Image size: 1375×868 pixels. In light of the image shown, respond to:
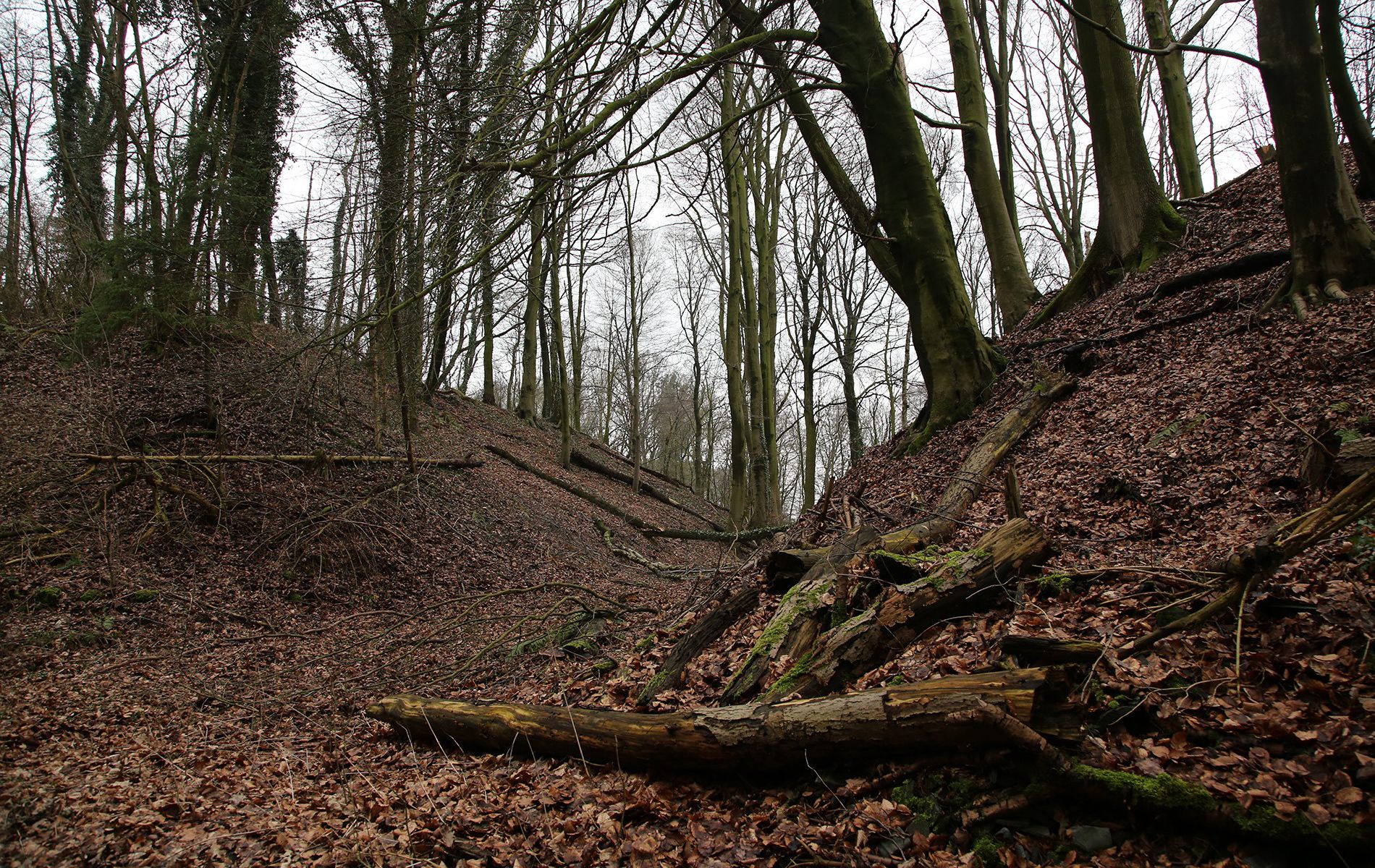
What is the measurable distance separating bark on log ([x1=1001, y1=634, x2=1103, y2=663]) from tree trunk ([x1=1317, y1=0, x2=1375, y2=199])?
17.6ft

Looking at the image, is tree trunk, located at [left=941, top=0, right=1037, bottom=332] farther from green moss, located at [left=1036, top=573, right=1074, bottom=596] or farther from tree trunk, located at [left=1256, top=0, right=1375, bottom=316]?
green moss, located at [left=1036, top=573, right=1074, bottom=596]

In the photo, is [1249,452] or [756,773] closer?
[756,773]

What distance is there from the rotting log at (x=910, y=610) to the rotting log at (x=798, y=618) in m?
0.21

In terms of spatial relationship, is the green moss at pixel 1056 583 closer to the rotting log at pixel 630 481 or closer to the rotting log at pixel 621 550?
the rotting log at pixel 621 550

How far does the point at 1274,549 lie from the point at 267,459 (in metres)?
10.5

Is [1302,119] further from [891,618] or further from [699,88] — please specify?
[891,618]

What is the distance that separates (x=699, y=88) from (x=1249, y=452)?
5.09 metres

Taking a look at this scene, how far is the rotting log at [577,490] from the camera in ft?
51.4

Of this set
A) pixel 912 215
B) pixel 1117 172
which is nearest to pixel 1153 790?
pixel 912 215

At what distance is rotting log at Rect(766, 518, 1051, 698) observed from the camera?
3469 mm

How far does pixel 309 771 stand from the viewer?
13.9 ft

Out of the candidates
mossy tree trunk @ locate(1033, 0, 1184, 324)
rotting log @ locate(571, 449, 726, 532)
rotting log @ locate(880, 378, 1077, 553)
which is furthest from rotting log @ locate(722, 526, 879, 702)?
rotting log @ locate(571, 449, 726, 532)

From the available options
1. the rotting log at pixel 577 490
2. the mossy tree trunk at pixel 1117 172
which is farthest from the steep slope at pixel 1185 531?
the rotting log at pixel 577 490

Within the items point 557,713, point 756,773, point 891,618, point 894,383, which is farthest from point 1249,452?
point 894,383
